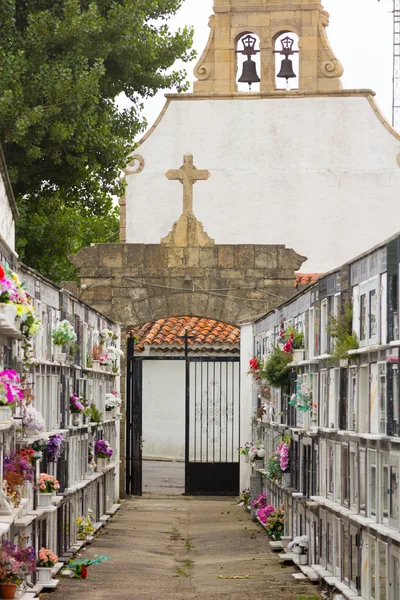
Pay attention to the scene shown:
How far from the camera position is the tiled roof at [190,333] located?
32.8 meters

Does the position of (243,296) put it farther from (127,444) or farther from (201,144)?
(201,144)

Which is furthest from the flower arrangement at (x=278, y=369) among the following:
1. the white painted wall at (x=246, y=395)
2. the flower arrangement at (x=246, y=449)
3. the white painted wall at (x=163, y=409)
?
the white painted wall at (x=163, y=409)

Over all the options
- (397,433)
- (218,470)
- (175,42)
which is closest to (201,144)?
(175,42)

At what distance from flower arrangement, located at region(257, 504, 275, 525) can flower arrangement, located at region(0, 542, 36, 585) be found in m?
7.76

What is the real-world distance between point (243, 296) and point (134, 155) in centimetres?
656

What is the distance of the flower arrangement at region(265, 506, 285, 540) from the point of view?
18.9 metres

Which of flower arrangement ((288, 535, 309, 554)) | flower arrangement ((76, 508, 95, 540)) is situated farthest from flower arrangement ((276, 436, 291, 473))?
flower arrangement ((76, 508, 95, 540))

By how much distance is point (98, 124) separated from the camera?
24188 millimetres

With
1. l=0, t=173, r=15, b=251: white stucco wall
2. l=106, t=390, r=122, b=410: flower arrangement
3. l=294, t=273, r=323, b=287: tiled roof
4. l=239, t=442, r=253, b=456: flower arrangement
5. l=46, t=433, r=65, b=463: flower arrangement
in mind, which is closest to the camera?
l=46, t=433, r=65, b=463: flower arrangement

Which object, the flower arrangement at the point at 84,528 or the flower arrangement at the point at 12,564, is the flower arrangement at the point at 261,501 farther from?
the flower arrangement at the point at 12,564

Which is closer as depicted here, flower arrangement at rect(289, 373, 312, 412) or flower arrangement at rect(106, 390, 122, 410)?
flower arrangement at rect(289, 373, 312, 412)

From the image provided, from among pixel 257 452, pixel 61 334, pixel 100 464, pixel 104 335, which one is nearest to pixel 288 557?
pixel 61 334

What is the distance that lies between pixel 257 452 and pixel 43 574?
8140 millimetres

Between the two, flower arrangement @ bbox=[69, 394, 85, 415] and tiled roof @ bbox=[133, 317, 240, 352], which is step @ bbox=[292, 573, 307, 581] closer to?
flower arrangement @ bbox=[69, 394, 85, 415]
